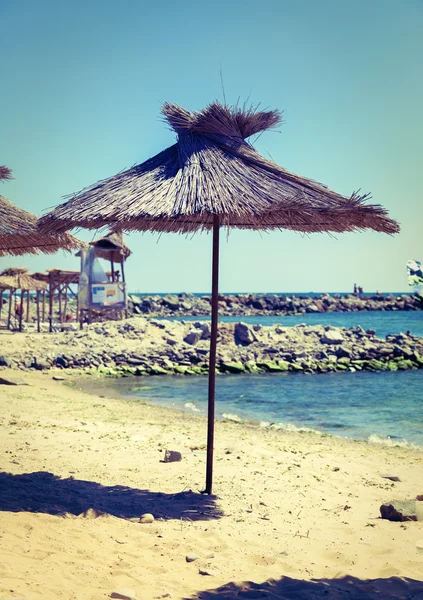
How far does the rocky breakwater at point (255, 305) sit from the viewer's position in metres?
64.5

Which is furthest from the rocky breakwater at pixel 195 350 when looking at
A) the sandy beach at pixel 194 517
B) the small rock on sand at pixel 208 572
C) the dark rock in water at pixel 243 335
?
the small rock on sand at pixel 208 572

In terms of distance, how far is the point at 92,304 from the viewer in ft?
82.5

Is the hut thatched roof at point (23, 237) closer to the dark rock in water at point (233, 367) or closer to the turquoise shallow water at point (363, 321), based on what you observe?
the dark rock in water at point (233, 367)

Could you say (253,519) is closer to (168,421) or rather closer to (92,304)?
(168,421)

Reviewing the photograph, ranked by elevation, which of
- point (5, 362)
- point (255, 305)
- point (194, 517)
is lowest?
point (5, 362)

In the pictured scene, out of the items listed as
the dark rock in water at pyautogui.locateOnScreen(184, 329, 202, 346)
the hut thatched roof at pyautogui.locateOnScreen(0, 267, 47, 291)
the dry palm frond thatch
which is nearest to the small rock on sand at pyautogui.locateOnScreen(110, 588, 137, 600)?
the dry palm frond thatch

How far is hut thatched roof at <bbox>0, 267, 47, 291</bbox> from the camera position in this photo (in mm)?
26188

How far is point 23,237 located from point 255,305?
211ft

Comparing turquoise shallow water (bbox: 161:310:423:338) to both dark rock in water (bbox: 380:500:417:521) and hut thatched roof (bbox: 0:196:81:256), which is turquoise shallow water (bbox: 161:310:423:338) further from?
dark rock in water (bbox: 380:500:417:521)

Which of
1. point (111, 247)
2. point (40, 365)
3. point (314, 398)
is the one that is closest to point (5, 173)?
point (314, 398)

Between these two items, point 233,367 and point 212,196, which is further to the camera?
point 233,367

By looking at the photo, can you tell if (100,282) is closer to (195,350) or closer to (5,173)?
(195,350)

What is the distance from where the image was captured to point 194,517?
5.07m

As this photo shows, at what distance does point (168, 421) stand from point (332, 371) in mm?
10414
